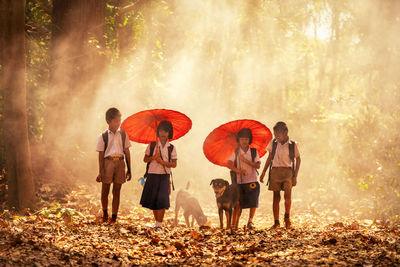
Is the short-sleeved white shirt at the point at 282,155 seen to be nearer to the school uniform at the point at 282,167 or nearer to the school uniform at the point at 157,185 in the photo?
the school uniform at the point at 282,167

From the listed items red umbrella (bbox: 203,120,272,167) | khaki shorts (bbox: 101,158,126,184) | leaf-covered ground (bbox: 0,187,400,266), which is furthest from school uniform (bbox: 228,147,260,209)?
khaki shorts (bbox: 101,158,126,184)

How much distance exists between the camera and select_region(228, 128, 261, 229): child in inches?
296

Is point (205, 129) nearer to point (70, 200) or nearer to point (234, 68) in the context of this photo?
point (234, 68)

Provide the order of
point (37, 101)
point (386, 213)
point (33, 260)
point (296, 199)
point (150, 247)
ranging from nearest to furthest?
point (33, 260) → point (150, 247) → point (386, 213) → point (37, 101) → point (296, 199)

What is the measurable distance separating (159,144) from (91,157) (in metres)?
5.76

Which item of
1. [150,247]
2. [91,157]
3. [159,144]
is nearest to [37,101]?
[91,157]

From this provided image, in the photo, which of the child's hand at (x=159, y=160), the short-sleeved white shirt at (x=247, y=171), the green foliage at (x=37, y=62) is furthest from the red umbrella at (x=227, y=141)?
the green foliage at (x=37, y=62)

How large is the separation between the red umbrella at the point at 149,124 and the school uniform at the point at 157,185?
16.5 inches

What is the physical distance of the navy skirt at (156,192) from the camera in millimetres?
7094

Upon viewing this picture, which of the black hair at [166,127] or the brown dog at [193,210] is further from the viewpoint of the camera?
the brown dog at [193,210]

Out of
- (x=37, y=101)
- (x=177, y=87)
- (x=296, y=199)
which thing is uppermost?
(x=177, y=87)

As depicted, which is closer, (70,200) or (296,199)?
(70,200)

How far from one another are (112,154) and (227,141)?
7.84 ft

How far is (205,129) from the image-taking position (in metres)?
19.3
